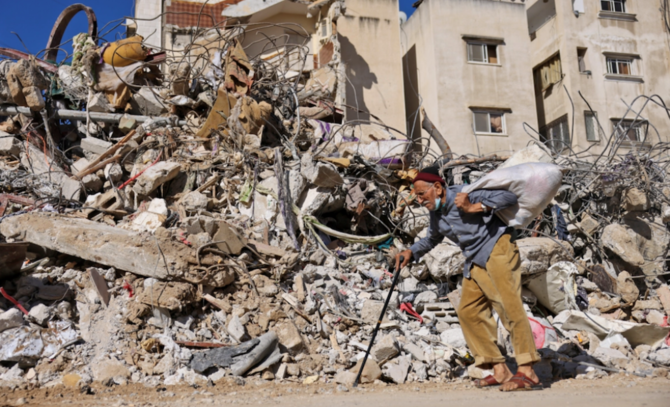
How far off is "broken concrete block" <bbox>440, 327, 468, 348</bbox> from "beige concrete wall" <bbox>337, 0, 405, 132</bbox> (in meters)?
10.9

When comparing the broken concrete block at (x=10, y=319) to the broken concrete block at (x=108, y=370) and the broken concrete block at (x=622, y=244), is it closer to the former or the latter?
the broken concrete block at (x=108, y=370)

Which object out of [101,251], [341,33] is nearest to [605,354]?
[101,251]

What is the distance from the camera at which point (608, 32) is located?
56.4 ft

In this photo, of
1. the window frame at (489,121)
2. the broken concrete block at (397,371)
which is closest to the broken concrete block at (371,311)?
the broken concrete block at (397,371)

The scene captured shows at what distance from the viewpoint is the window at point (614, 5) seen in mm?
17391

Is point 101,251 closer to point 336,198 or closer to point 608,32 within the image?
point 336,198

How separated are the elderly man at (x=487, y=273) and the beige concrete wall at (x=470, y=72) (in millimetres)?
12197

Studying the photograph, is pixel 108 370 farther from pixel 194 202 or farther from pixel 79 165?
pixel 79 165

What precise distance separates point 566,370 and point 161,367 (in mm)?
3227

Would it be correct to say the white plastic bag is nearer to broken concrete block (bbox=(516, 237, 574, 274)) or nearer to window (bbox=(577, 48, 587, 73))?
broken concrete block (bbox=(516, 237, 574, 274))

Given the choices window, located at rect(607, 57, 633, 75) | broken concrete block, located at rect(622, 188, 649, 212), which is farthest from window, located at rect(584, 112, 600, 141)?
broken concrete block, located at rect(622, 188, 649, 212)

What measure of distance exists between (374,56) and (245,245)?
37.3 ft

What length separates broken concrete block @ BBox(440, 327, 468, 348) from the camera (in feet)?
15.5

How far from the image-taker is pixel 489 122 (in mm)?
16156
